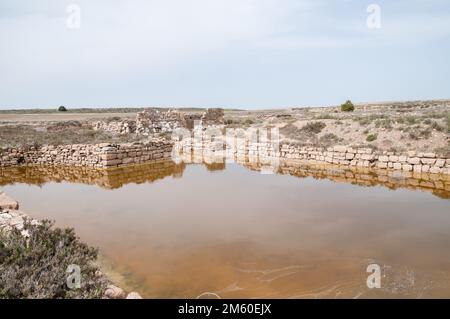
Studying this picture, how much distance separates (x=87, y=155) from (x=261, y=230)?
449 inches

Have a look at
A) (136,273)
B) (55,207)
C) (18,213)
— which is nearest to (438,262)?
(136,273)

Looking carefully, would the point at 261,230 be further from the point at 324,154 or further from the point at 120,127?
the point at 120,127

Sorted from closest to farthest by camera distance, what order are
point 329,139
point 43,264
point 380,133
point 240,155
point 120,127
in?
1. point 43,264
2. point 380,133
3. point 329,139
4. point 240,155
5. point 120,127

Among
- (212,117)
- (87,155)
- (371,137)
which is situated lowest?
(87,155)

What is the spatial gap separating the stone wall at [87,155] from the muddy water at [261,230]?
260 centimetres

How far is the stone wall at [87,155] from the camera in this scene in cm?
1570

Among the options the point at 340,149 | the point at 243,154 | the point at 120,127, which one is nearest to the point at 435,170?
the point at 340,149

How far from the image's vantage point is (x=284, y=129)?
21.8 metres

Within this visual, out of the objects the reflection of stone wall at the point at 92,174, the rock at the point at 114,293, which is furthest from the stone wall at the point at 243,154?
the rock at the point at 114,293

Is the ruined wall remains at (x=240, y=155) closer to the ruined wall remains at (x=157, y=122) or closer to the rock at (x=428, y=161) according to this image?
the rock at (x=428, y=161)

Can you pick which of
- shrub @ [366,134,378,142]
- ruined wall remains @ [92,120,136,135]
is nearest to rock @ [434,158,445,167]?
shrub @ [366,134,378,142]

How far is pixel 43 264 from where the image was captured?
493 centimetres

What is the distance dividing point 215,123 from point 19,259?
2426 centimetres

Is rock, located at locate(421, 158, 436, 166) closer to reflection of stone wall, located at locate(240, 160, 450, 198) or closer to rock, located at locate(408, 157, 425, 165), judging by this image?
rock, located at locate(408, 157, 425, 165)
